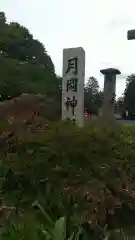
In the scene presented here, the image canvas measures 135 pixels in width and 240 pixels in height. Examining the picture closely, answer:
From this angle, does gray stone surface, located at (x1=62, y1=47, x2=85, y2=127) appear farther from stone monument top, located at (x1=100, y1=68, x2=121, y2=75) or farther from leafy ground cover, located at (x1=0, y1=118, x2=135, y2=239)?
leafy ground cover, located at (x1=0, y1=118, x2=135, y2=239)

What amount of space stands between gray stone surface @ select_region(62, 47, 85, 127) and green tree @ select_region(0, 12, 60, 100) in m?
12.6

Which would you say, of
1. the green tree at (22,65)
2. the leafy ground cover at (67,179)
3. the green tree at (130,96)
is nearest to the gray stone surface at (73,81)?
the leafy ground cover at (67,179)

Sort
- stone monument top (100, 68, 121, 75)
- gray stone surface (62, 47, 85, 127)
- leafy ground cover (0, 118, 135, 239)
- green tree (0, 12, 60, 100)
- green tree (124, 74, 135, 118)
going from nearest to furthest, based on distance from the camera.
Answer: leafy ground cover (0, 118, 135, 239) < gray stone surface (62, 47, 85, 127) < stone monument top (100, 68, 121, 75) < green tree (0, 12, 60, 100) < green tree (124, 74, 135, 118)

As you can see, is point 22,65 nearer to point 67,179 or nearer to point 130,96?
point 130,96

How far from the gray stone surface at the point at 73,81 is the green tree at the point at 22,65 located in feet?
41.2

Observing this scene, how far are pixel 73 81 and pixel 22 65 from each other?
22435mm

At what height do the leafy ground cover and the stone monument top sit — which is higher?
the stone monument top

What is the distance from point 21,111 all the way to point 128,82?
44.3m

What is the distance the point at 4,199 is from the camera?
10.1ft

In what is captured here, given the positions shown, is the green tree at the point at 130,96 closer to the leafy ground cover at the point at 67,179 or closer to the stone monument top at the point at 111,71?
the stone monument top at the point at 111,71

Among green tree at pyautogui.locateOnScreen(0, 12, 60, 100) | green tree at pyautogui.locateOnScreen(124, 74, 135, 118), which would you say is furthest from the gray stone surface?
green tree at pyautogui.locateOnScreen(124, 74, 135, 118)

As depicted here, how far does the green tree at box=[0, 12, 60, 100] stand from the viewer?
2527cm

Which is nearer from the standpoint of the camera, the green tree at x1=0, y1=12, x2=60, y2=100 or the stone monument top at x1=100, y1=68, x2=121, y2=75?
the stone monument top at x1=100, y1=68, x2=121, y2=75

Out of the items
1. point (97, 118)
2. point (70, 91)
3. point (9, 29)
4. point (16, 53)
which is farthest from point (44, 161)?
point (16, 53)
